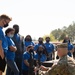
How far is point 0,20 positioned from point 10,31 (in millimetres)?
1263

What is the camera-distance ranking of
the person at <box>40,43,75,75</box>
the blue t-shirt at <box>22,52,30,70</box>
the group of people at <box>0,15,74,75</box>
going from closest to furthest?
the person at <box>40,43,75,75</box> < the group of people at <box>0,15,74,75</box> < the blue t-shirt at <box>22,52,30,70</box>

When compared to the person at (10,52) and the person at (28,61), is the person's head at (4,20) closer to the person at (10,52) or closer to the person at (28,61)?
the person at (10,52)

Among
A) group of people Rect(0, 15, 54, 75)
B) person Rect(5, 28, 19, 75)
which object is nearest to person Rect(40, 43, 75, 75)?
group of people Rect(0, 15, 54, 75)

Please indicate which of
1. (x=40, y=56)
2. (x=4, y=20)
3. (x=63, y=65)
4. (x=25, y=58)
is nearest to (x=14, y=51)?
(x=25, y=58)

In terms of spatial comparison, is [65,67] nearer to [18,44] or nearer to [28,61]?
[28,61]

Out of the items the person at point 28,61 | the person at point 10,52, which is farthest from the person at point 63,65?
the person at point 28,61

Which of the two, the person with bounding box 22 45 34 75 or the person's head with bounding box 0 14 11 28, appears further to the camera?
the person with bounding box 22 45 34 75

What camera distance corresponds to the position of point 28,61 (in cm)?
909

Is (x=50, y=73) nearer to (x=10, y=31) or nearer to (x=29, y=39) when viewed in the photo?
(x=10, y=31)

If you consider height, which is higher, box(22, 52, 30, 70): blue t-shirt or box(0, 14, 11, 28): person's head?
box(0, 14, 11, 28): person's head

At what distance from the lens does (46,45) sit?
491 inches

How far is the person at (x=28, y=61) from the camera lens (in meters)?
8.73

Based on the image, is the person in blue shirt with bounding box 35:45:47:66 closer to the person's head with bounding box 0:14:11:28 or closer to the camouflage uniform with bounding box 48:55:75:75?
the person's head with bounding box 0:14:11:28

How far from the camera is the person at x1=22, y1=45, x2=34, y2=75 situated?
8.73m
